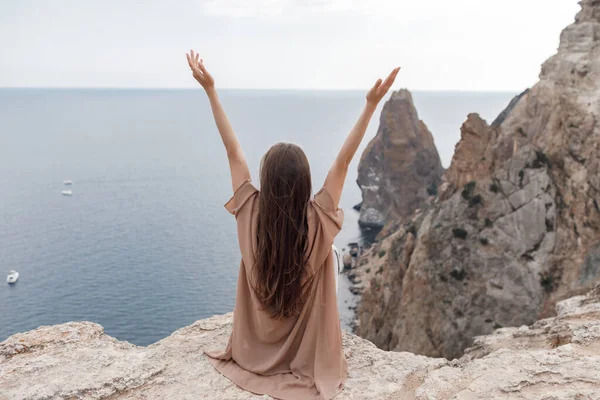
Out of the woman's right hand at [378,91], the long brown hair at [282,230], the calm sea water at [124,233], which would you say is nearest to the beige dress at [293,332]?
the long brown hair at [282,230]

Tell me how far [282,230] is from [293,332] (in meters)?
1.03

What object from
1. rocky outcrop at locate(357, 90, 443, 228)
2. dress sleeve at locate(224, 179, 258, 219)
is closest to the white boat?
dress sleeve at locate(224, 179, 258, 219)

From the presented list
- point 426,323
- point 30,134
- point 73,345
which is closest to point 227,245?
point 426,323

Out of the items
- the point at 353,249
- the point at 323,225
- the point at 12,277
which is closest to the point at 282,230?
the point at 323,225

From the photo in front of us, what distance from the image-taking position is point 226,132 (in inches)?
195

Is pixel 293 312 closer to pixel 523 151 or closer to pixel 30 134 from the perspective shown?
pixel 523 151

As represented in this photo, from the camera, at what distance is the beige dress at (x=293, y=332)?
A: 15.1ft

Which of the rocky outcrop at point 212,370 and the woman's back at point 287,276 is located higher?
the woman's back at point 287,276

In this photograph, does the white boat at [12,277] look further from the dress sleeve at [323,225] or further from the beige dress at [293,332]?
the dress sleeve at [323,225]

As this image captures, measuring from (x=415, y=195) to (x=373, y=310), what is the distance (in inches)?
1650

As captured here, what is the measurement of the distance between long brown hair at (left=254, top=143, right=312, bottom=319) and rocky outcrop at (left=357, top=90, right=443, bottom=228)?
228ft

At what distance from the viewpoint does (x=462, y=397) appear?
4.40 metres

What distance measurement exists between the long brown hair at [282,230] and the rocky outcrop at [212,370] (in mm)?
925

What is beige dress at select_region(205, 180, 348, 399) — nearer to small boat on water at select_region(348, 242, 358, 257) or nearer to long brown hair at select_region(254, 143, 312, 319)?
long brown hair at select_region(254, 143, 312, 319)
